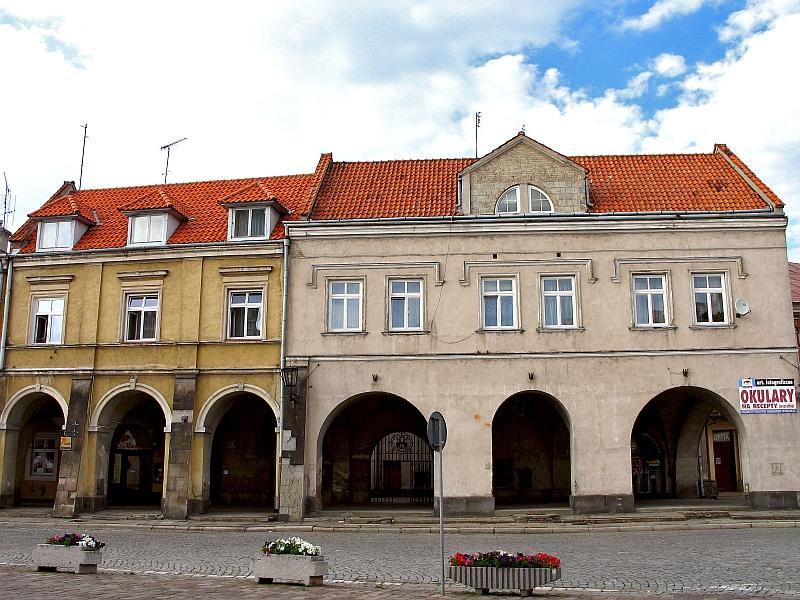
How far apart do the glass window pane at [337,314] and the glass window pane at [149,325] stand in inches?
240

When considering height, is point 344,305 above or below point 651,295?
below

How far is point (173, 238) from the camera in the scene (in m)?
27.9

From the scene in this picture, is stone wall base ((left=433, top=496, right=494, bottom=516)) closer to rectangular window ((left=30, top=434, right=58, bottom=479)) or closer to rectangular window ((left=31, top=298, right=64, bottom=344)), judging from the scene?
rectangular window ((left=31, top=298, right=64, bottom=344))

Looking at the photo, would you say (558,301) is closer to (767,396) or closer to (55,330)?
(767,396)

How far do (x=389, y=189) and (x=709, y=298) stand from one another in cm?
1106

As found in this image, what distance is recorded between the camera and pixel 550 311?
25359 mm

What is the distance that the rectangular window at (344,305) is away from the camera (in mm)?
25906

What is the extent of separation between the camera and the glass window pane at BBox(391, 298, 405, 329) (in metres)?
25.8

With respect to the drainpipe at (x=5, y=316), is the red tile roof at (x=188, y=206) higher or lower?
higher

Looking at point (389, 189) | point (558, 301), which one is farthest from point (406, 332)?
point (389, 189)

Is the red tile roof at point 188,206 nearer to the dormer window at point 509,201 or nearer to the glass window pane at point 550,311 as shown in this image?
the dormer window at point 509,201

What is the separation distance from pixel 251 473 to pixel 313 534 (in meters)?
8.56

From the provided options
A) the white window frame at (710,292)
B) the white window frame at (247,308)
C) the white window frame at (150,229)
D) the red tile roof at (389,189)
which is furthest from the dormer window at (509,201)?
the white window frame at (150,229)

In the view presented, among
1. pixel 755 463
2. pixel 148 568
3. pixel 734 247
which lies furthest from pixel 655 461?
pixel 148 568
